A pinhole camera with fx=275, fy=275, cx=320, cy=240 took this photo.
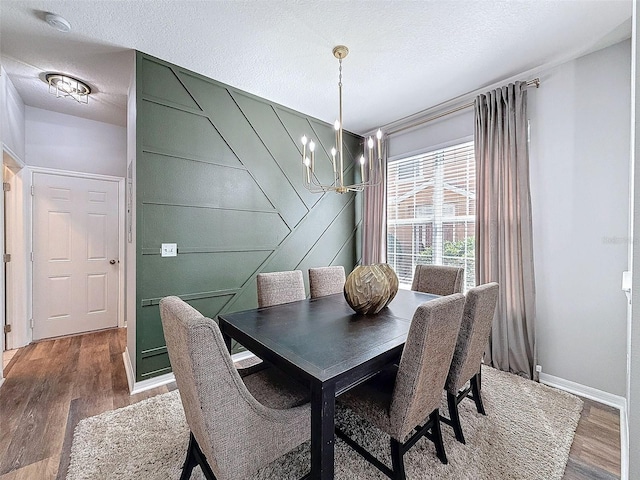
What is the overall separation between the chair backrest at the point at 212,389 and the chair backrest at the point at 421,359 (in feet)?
2.07

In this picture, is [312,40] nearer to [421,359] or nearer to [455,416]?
[421,359]

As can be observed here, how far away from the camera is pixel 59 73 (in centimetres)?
260

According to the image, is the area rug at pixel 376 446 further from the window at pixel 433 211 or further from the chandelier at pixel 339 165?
the chandelier at pixel 339 165

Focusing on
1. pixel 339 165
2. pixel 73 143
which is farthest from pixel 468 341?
pixel 73 143

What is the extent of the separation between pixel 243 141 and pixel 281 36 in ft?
3.64

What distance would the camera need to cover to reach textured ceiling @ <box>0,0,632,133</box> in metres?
1.85

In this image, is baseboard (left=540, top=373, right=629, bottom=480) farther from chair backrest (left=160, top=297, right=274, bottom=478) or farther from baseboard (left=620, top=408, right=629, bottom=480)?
chair backrest (left=160, top=297, right=274, bottom=478)

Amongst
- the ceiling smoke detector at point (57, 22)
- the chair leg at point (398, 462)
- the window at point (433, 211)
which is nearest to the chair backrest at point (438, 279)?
the window at point (433, 211)

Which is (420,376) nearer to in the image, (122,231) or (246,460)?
(246,460)

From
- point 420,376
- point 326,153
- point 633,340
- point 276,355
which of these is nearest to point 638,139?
point 633,340

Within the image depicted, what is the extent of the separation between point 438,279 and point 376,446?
60.4 inches

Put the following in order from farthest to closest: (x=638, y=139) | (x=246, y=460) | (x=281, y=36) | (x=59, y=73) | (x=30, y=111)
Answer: (x=30, y=111) < (x=59, y=73) < (x=281, y=36) < (x=246, y=460) < (x=638, y=139)

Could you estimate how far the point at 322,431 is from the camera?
3.49 feet

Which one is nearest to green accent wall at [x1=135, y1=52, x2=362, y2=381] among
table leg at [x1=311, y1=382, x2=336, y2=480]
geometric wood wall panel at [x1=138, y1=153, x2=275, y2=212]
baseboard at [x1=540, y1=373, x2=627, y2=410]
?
geometric wood wall panel at [x1=138, y1=153, x2=275, y2=212]
